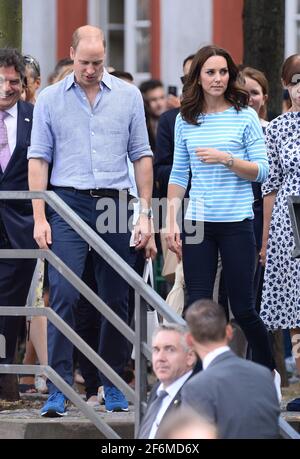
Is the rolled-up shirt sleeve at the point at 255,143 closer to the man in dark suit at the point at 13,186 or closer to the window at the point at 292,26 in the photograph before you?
the man in dark suit at the point at 13,186

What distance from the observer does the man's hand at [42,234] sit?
8156 mm

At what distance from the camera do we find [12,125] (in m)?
8.80

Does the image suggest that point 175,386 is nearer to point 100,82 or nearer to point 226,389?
point 226,389

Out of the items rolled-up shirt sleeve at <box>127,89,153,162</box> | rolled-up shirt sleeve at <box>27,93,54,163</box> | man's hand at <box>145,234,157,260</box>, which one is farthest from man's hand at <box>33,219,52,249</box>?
rolled-up shirt sleeve at <box>127,89,153,162</box>

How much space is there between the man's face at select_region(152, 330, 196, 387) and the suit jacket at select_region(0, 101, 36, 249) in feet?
5.93

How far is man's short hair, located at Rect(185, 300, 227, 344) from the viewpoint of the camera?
665cm

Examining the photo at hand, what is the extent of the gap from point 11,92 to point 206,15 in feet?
31.7

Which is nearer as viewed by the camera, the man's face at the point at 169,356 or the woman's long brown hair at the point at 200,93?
the man's face at the point at 169,356

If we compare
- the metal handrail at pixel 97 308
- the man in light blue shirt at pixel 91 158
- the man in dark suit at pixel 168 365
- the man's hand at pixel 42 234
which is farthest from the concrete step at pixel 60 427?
the man in dark suit at pixel 168 365

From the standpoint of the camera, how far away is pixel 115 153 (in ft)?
27.7

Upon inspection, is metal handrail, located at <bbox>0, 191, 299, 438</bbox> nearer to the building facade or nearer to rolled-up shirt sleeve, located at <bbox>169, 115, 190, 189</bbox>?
rolled-up shirt sleeve, located at <bbox>169, 115, 190, 189</bbox>

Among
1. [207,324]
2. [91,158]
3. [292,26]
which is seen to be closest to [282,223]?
[91,158]

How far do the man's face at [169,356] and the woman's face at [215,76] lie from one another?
1808 mm
